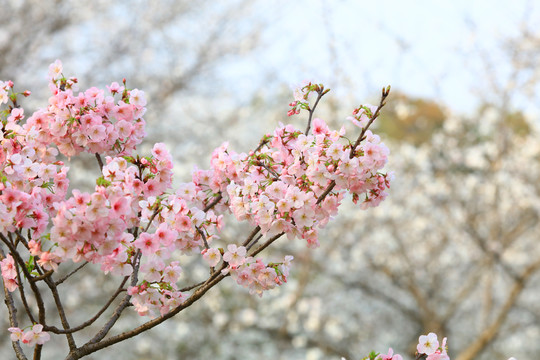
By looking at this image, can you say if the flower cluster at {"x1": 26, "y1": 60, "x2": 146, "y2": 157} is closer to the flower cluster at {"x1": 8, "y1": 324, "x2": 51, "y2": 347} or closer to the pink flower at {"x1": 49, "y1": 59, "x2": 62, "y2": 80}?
the pink flower at {"x1": 49, "y1": 59, "x2": 62, "y2": 80}

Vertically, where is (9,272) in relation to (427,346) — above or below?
above

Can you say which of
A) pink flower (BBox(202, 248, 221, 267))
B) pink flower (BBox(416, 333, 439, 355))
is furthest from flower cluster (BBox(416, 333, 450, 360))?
pink flower (BBox(202, 248, 221, 267))

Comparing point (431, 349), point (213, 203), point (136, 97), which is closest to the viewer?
point (431, 349)

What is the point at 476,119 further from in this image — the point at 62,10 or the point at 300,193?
the point at 300,193

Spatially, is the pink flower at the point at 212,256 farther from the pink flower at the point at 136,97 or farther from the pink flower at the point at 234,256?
the pink flower at the point at 136,97

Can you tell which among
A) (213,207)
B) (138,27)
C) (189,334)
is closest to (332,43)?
(138,27)

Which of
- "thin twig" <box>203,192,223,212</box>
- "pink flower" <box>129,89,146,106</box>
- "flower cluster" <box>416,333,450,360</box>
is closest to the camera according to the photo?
"flower cluster" <box>416,333,450,360</box>

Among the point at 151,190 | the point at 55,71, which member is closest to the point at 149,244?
the point at 151,190

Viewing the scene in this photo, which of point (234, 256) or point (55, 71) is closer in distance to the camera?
point (234, 256)

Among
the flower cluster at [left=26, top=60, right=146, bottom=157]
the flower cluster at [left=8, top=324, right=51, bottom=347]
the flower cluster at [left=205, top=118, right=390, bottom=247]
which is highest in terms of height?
the flower cluster at [left=26, top=60, right=146, bottom=157]

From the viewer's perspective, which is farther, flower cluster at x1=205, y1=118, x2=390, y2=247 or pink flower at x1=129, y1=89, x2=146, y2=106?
→ pink flower at x1=129, y1=89, x2=146, y2=106

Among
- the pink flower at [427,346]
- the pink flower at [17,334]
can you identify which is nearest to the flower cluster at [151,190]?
the pink flower at [17,334]

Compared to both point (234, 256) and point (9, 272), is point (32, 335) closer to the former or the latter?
point (9, 272)

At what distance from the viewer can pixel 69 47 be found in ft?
20.6
